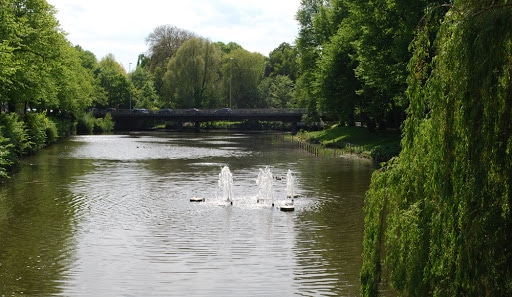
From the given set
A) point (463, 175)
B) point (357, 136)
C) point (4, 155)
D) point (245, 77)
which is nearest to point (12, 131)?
point (4, 155)

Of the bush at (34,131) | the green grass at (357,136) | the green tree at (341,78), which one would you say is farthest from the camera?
the green tree at (341,78)

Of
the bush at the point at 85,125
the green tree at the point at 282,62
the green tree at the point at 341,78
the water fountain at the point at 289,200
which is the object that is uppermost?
the green tree at the point at 282,62

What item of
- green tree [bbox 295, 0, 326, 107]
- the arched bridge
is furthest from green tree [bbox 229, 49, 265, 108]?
green tree [bbox 295, 0, 326, 107]

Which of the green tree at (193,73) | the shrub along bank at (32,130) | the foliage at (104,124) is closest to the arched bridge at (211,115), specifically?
the foliage at (104,124)

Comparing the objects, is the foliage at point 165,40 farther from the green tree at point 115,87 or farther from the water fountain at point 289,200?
the water fountain at point 289,200

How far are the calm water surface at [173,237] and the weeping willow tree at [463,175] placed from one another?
499cm

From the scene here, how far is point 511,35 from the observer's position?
9.25 meters

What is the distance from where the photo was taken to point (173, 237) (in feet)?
66.4

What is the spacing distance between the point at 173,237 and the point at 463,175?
1253cm

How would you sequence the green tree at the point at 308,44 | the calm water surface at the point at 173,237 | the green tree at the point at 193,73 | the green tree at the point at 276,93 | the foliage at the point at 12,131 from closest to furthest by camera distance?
the calm water surface at the point at 173,237 < the foliage at the point at 12,131 < the green tree at the point at 308,44 < the green tree at the point at 193,73 < the green tree at the point at 276,93

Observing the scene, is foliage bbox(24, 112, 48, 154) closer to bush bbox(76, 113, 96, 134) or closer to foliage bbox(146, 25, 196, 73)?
bush bbox(76, 113, 96, 134)

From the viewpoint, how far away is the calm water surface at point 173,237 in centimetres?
1520

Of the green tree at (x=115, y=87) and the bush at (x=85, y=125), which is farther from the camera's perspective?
the green tree at (x=115, y=87)

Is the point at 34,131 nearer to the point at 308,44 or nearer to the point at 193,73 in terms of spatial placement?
the point at 308,44
